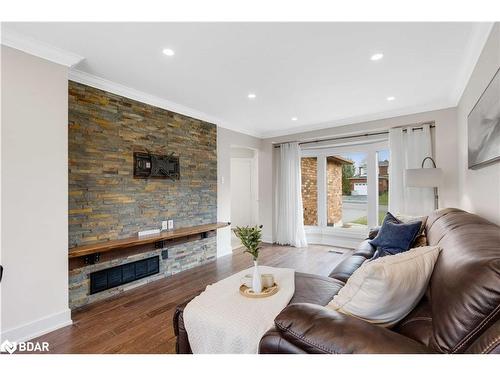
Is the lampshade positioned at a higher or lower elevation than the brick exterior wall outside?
higher

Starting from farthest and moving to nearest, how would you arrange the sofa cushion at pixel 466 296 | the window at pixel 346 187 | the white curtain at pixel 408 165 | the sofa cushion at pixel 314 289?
1. the window at pixel 346 187
2. the white curtain at pixel 408 165
3. the sofa cushion at pixel 314 289
4. the sofa cushion at pixel 466 296

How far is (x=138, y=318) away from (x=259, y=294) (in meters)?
1.45

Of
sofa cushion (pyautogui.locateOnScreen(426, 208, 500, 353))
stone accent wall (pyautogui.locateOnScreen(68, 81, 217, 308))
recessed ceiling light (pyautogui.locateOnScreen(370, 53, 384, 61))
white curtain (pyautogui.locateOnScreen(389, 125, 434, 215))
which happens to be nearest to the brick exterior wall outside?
stone accent wall (pyautogui.locateOnScreen(68, 81, 217, 308))

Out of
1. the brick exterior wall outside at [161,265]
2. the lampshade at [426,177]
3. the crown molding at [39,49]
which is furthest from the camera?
the lampshade at [426,177]

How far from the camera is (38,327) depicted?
2.03 m

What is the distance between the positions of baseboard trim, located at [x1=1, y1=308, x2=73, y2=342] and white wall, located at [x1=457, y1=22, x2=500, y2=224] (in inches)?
143

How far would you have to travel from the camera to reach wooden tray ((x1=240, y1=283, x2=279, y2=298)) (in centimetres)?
161

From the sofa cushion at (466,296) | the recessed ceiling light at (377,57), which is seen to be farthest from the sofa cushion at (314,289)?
the recessed ceiling light at (377,57)

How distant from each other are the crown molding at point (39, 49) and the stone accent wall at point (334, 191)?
449cm

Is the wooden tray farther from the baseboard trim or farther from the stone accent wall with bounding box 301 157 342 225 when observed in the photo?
the stone accent wall with bounding box 301 157 342 225

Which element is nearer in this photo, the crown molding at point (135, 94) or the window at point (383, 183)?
the crown molding at point (135, 94)

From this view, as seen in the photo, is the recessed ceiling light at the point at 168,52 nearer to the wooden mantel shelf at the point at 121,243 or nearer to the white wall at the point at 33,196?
the white wall at the point at 33,196

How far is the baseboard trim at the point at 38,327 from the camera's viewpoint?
1910mm
